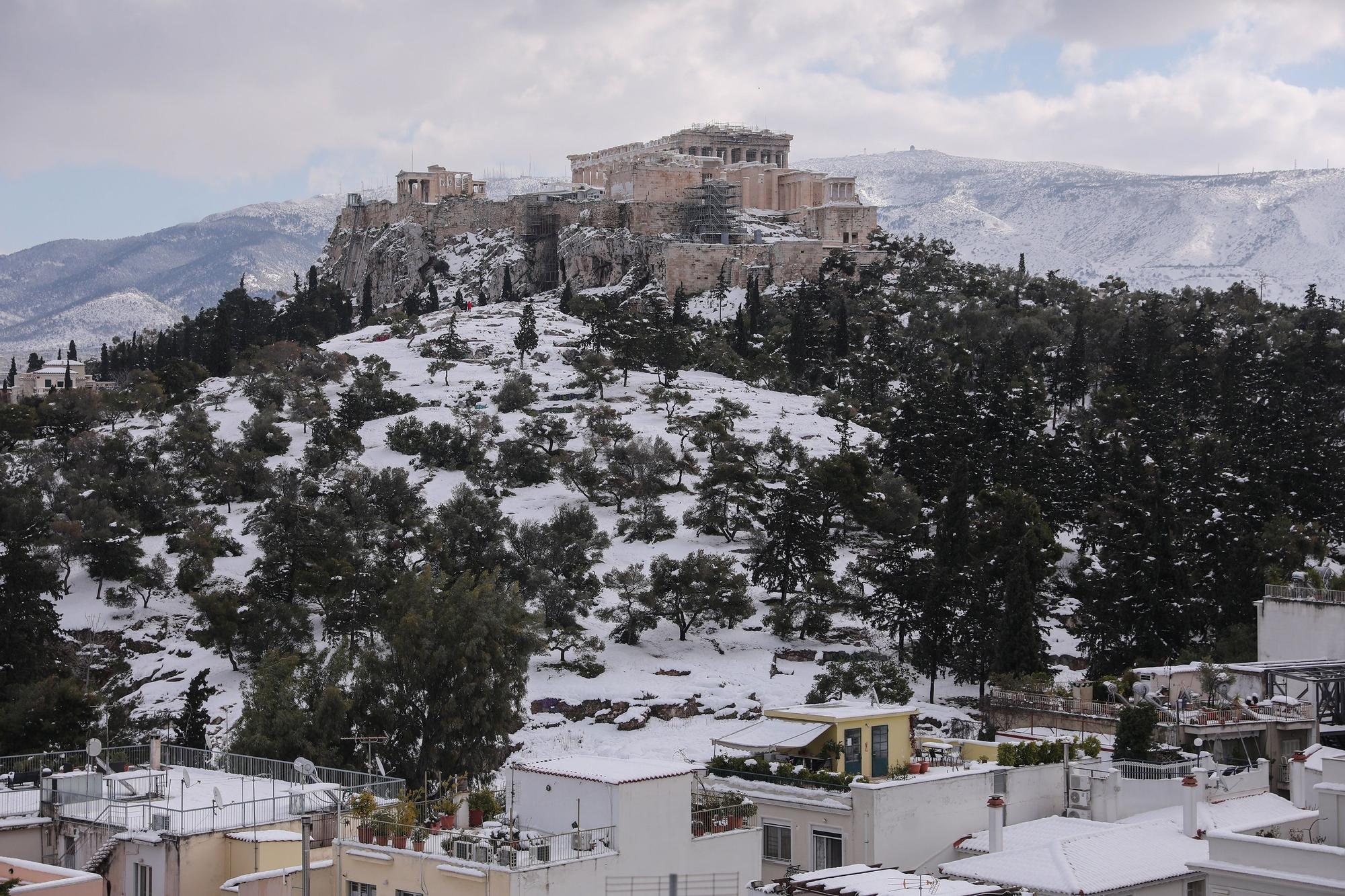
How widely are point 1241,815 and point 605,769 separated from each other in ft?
29.6

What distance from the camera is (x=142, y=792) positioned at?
22734 millimetres

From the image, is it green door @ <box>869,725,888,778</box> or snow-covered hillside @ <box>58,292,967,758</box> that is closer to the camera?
green door @ <box>869,725,888,778</box>

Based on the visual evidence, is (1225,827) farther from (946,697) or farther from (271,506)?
(271,506)

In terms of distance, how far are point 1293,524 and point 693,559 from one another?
69.4 feet

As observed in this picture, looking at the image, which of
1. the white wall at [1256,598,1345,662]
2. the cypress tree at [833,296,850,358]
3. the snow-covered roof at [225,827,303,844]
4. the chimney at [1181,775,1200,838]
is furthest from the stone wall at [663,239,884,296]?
the snow-covered roof at [225,827,303,844]

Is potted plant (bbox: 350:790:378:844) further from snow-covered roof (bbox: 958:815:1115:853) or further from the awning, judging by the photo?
snow-covered roof (bbox: 958:815:1115:853)

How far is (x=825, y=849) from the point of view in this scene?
2369 cm

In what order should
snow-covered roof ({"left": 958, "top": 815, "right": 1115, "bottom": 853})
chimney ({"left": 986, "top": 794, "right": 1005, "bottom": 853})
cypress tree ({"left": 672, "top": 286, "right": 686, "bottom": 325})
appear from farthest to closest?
cypress tree ({"left": 672, "top": 286, "right": 686, "bottom": 325})
snow-covered roof ({"left": 958, "top": 815, "right": 1115, "bottom": 853})
chimney ({"left": 986, "top": 794, "right": 1005, "bottom": 853})

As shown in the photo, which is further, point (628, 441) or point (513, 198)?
point (513, 198)

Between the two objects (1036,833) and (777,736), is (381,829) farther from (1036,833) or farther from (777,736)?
(1036,833)

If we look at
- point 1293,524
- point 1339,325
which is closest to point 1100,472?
point 1293,524

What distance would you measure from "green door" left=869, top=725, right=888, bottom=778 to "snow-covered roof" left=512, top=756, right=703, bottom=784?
207 inches

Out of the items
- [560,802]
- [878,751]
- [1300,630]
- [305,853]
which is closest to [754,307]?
[1300,630]

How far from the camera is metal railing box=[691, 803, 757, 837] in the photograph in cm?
2058
